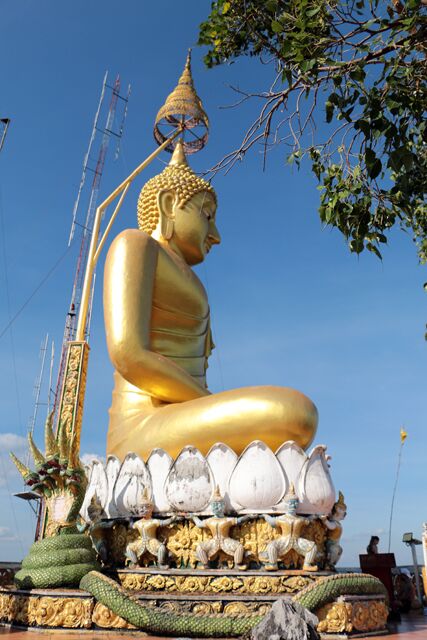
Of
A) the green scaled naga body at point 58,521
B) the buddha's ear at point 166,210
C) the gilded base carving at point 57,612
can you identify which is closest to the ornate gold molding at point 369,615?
the gilded base carving at point 57,612

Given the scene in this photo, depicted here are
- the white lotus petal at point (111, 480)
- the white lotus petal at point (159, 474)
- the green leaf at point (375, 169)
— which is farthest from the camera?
the white lotus petal at point (111, 480)

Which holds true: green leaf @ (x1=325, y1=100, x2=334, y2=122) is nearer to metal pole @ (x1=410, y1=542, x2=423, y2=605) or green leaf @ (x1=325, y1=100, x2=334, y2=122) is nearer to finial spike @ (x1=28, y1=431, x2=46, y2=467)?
finial spike @ (x1=28, y1=431, x2=46, y2=467)

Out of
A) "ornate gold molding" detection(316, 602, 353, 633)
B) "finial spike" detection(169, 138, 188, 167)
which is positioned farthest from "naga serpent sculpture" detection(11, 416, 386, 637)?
"finial spike" detection(169, 138, 188, 167)

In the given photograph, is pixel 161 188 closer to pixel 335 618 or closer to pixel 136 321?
pixel 136 321

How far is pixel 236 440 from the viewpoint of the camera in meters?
7.73

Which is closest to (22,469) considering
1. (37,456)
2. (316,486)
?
(37,456)

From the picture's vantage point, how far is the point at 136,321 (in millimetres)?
9133

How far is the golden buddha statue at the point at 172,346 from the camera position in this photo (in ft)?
25.3

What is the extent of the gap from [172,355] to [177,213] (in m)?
2.53

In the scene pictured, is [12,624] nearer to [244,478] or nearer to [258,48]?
[244,478]

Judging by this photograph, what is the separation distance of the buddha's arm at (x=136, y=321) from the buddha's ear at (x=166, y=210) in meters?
0.80

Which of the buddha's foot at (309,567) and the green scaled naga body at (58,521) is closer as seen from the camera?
the buddha's foot at (309,567)

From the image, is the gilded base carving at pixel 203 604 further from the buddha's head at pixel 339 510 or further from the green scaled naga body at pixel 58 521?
the buddha's head at pixel 339 510

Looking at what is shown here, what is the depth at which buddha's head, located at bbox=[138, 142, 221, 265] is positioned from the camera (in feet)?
35.0
